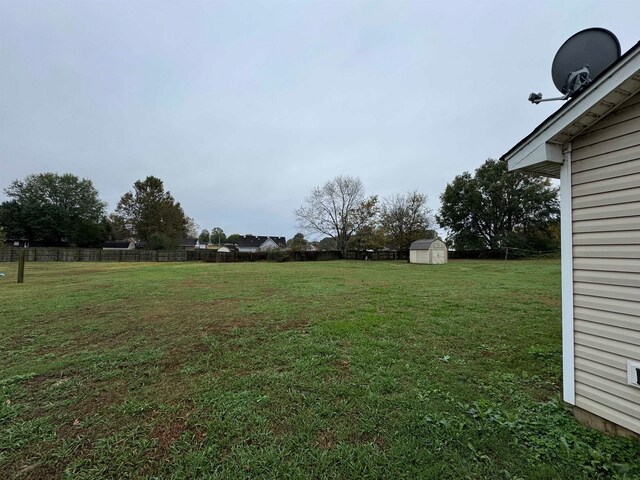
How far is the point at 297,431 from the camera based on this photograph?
1.94 meters

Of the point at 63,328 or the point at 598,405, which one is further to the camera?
the point at 63,328

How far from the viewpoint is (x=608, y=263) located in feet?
6.37

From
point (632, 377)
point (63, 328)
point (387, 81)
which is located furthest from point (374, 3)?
point (63, 328)

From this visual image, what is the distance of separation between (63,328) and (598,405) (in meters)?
7.00

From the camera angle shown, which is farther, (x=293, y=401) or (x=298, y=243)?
(x=298, y=243)

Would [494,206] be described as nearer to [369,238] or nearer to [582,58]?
[369,238]

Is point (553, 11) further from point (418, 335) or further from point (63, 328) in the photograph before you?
point (63, 328)

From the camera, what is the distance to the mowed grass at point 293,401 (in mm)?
1648

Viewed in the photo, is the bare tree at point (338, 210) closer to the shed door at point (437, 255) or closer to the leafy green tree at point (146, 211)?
the shed door at point (437, 255)

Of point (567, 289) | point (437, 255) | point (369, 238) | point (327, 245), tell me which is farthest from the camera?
point (327, 245)

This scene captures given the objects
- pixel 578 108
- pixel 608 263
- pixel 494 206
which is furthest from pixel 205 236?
pixel 608 263

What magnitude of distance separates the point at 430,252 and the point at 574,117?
22714mm

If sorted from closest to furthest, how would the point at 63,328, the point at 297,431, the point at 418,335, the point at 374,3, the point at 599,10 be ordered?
the point at 297,431, the point at 418,335, the point at 63,328, the point at 599,10, the point at 374,3

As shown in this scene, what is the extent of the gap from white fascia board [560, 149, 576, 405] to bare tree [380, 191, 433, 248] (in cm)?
3136
